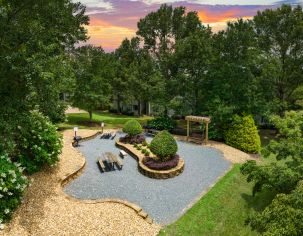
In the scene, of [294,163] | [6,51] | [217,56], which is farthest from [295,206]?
[217,56]

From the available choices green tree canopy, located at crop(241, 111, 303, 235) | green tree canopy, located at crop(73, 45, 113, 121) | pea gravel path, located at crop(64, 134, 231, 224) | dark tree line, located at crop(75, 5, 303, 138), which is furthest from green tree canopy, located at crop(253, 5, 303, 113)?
green tree canopy, located at crop(73, 45, 113, 121)

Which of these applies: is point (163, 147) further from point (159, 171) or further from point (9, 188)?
point (9, 188)

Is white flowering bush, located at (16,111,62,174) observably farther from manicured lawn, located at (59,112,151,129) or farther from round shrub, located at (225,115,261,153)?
manicured lawn, located at (59,112,151,129)

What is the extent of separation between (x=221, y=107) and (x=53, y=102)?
17844 mm

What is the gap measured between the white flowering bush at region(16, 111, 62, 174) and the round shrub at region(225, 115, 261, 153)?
17.2 meters

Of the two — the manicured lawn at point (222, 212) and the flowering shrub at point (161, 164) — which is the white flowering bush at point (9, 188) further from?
the flowering shrub at point (161, 164)

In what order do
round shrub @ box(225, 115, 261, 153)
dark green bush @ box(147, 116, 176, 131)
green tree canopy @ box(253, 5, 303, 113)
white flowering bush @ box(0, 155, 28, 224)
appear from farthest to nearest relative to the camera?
1. dark green bush @ box(147, 116, 176, 131)
2. green tree canopy @ box(253, 5, 303, 113)
3. round shrub @ box(225, 115, 261, 153)
4. white flowering bush @ box(0, 155, 28, 224)

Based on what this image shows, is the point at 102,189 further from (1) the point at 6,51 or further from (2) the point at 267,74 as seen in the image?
(2) the point at 267,74

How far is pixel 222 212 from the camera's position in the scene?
16.7 metres

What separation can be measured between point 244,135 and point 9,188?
21.7 m

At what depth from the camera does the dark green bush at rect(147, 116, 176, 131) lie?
3541cm

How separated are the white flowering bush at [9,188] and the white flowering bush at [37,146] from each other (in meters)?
3.63

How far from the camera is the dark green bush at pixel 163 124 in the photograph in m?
35.4

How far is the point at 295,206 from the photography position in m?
9.43
